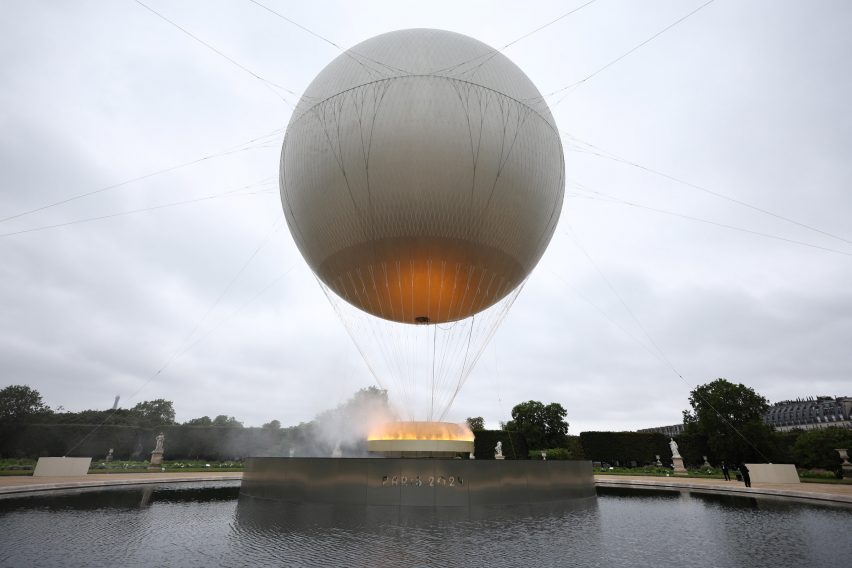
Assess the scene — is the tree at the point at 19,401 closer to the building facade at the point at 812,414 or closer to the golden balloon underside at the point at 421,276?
the golden balloon underside at the point at 421,276

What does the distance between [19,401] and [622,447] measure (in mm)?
81769

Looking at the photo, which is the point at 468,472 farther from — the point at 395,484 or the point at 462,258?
the point at 462,258

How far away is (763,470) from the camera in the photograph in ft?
75.6

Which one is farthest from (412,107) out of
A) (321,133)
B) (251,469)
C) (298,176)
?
(251,469)

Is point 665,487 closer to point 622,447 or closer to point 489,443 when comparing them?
point 622,447

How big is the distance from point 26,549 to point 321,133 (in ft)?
39.6

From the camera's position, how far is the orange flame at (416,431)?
17219mm

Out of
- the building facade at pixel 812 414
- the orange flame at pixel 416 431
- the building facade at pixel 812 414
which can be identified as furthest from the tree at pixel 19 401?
the building facade at pixel 812 414

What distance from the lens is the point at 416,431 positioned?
56.5ft

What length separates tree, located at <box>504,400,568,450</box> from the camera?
56.1 m

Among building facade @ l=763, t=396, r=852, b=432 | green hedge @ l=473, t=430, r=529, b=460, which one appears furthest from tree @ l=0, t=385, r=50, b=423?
building facade @ l=763, t=396, r=852, b=432

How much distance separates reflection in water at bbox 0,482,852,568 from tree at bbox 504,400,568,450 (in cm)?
4330

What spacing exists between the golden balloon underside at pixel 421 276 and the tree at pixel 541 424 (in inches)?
1769

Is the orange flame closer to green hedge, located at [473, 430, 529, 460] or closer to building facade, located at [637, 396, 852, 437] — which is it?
green hedge, located at [473, 430, 529, 460]
